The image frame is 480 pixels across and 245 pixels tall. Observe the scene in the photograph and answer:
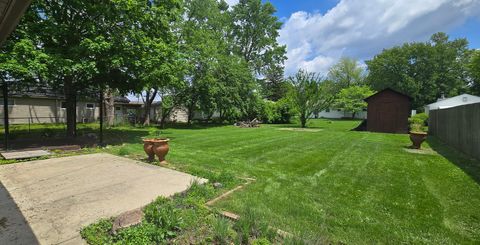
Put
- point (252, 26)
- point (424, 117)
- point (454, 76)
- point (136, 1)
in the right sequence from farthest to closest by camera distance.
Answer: point (454, 76)
point (252, 26)
point (424, 117)
point (136, 1)

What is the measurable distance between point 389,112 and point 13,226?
65.6ft

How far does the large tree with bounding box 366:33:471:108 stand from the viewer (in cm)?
4016

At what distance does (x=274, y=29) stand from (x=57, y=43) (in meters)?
29.5

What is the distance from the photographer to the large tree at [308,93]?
802 inches

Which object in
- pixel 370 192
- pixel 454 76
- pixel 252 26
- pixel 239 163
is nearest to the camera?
pixel 370 192

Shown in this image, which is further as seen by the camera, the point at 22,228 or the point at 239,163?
the point at 239,163

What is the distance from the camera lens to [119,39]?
374 inches

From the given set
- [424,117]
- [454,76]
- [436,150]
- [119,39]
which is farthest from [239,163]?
[454,76]

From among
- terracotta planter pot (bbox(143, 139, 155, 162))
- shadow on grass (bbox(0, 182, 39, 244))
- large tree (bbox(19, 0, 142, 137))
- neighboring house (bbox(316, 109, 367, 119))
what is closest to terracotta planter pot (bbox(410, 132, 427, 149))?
terracotta planter pot (bbox(143, 139, 155, 162))

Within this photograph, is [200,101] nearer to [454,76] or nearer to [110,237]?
[110,237]

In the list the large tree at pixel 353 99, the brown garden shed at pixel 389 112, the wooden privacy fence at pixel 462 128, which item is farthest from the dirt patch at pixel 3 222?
the large tree at pixel 353 99

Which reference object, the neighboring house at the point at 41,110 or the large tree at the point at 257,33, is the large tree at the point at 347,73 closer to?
the large tree at the point at 257,33

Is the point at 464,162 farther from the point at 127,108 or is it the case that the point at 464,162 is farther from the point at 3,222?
the point at 127,108

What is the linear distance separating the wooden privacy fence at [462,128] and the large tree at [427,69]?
34694 millimetres
